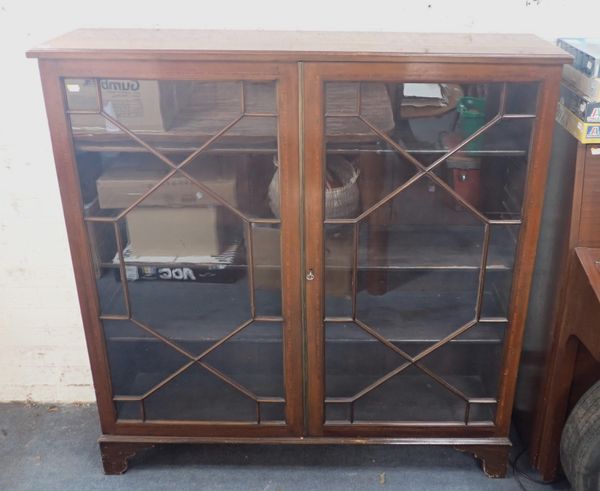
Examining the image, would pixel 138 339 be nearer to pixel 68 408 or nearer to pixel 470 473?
pixel 68 408

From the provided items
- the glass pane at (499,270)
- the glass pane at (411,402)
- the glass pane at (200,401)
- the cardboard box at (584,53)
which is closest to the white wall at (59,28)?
the cardboard box at (584,53)

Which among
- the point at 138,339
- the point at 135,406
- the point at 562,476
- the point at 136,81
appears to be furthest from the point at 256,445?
the point at 136,81

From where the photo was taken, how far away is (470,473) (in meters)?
1.86

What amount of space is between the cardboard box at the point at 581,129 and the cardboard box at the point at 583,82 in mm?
60

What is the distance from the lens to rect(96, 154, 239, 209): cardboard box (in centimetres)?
152

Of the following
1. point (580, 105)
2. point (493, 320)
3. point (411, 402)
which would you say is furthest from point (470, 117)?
point (411, 402)

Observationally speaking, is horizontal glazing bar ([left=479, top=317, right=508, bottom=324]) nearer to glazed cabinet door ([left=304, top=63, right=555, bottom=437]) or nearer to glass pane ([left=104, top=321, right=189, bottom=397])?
glazed cabinet door ([left=304, top=63, right=555, bottom=437])

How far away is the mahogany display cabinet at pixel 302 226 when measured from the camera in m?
1.41

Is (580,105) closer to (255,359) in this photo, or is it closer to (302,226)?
(302,226)

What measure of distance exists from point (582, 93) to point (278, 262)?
0.81 m

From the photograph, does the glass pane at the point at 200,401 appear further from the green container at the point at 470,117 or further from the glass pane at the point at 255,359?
the green container at the point at 470,117

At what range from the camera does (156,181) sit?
5.02ft

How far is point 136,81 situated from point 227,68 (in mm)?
211

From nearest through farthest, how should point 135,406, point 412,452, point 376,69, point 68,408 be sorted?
point 376,69 → point 135,406 → point 412,452 → point 68,408
